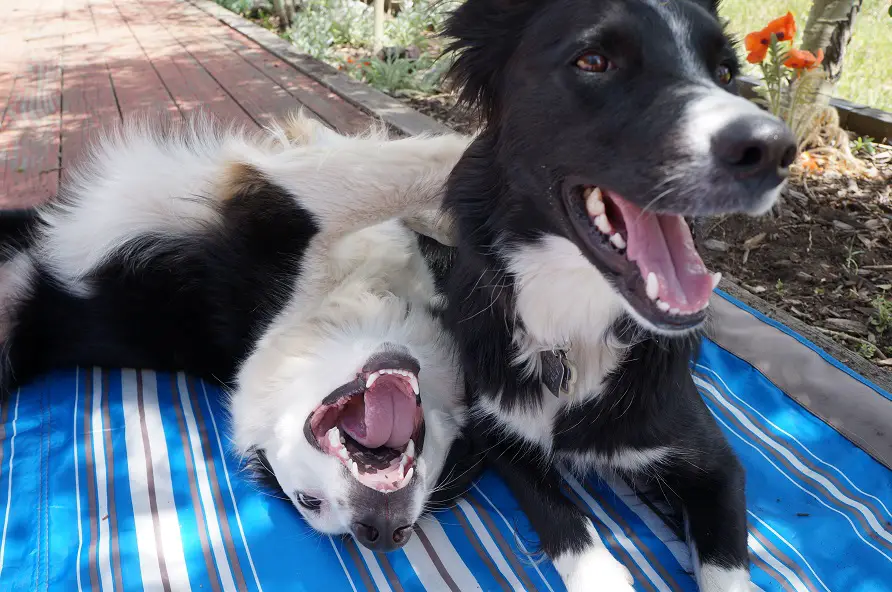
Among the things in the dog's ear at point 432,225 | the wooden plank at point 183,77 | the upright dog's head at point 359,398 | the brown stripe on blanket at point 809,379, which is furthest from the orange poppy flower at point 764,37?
the wooden plank at point 183,77

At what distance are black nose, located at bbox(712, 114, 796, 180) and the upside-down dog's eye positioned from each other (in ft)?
5.14

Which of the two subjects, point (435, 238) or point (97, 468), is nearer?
point (97, 468)

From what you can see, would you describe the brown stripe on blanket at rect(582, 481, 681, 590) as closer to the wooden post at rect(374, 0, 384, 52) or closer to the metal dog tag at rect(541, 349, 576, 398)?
the metal dog tag at rect(541, 349, 576, 398)

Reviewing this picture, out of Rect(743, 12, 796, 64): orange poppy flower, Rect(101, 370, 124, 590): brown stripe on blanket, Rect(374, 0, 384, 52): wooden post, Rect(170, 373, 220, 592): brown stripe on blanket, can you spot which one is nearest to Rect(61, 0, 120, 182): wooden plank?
Rect(101, 370, 124, 590): brown stripe on blanket

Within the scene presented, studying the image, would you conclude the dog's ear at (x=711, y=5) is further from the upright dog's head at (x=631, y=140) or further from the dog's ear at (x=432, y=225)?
the dog's ear at (x=432, y=225)

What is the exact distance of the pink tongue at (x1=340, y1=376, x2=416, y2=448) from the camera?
2.17 m

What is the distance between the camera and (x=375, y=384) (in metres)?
2.22

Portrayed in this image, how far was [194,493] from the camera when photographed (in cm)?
226

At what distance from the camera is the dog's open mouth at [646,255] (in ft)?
4.86

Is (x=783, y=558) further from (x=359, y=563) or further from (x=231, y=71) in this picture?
(x=231, y=71)

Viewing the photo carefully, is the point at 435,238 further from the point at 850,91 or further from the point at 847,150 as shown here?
the point at 850,91

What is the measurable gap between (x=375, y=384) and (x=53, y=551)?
1.12 meters

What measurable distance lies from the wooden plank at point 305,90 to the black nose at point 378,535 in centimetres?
310

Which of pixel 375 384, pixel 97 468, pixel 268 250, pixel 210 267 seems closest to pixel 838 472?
pixel 375 384
